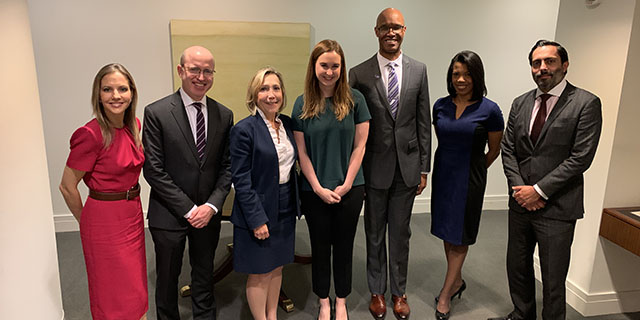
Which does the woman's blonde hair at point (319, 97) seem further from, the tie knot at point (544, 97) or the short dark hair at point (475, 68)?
the tie knot at point (544, 97)

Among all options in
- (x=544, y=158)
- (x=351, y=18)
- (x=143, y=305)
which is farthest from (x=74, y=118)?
(x=544, y=158)

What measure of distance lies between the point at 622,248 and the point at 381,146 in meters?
1.80

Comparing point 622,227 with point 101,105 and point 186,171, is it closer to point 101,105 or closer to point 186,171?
point 186,171

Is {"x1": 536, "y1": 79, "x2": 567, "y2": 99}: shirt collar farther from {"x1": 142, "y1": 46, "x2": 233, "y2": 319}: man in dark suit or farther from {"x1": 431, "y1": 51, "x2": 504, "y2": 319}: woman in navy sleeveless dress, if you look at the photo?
{"x1": 142, "y1": 46, "x2": 233, "y2": 319}: man in dark suit

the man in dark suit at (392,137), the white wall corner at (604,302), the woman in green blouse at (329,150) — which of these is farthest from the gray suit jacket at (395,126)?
the white wall corner at (604,302)

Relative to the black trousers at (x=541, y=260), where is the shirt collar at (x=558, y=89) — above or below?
above

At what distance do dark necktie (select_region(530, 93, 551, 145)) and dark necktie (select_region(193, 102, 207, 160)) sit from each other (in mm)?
1852

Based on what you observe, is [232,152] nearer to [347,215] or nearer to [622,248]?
[347,215]

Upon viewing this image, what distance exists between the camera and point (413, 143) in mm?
2574

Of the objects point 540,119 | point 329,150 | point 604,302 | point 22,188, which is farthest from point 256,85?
point 604,302

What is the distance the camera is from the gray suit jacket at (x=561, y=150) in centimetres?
220

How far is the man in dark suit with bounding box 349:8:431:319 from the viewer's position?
2.53 meters

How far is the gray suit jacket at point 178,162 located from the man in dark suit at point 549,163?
5.61ft

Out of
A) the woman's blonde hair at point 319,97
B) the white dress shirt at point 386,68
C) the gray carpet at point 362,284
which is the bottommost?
the gray carpet at point 362,284
